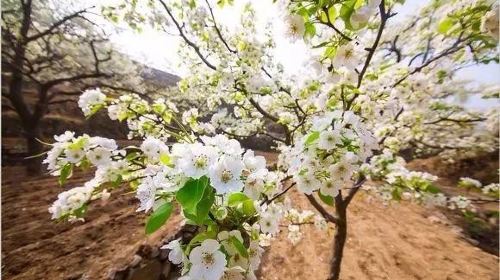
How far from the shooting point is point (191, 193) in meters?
0.92

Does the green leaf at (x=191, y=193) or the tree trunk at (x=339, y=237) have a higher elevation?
the green leaf at (x=191, y=193)

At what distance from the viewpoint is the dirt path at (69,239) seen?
422 centimetres

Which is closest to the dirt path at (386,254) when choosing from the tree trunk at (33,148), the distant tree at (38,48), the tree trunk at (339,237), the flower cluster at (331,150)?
the tree trunk at (339,237)

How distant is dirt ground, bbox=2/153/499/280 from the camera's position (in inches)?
175

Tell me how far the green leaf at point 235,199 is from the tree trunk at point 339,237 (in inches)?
105

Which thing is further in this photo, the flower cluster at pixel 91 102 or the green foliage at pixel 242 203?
the flower cluster at pixel 91 102

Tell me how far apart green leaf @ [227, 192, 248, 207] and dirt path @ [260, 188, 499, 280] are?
13.6 ft

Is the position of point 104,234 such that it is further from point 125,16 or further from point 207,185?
point 207,185

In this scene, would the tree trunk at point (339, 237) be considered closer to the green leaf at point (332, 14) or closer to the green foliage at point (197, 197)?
the green leaf at point (332, 14)

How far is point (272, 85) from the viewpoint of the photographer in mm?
3113

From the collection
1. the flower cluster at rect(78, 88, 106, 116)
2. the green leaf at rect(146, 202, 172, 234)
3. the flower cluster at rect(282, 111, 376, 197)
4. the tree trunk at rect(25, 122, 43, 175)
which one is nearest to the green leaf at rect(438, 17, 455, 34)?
the flower cluster at rect(282, 111, 376, 197)

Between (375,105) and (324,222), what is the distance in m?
1.93

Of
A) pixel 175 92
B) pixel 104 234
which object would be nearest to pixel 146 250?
pixel 104 234

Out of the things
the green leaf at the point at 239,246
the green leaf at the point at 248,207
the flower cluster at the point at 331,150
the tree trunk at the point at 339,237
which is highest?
the flower cluster at the point at 331,150
